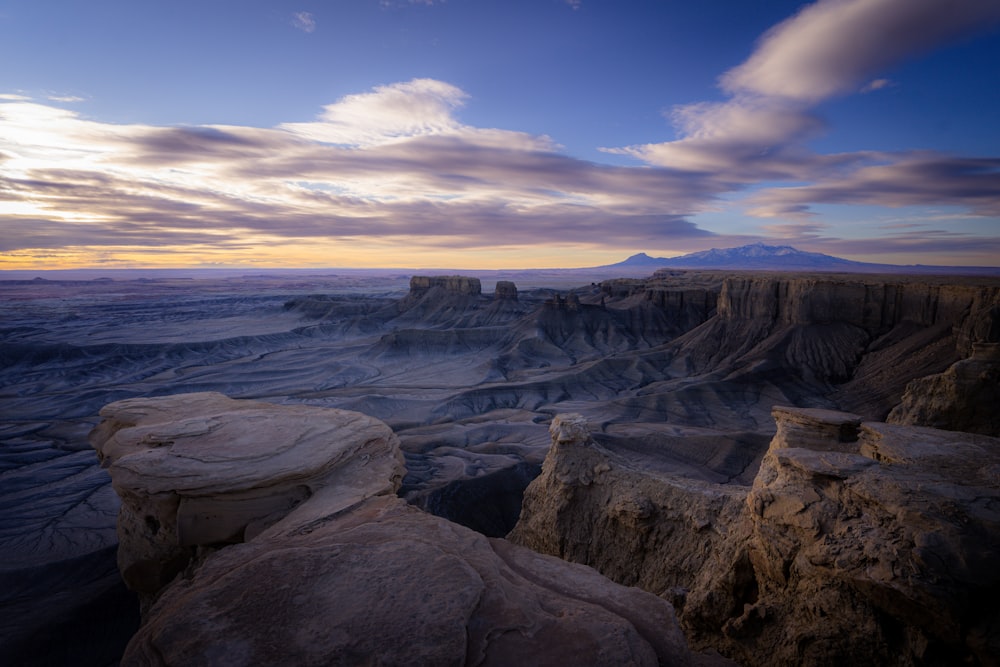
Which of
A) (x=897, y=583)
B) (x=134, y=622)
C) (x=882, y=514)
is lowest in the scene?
(x=134, y=622)

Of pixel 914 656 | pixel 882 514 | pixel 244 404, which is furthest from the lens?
pixel 244 404

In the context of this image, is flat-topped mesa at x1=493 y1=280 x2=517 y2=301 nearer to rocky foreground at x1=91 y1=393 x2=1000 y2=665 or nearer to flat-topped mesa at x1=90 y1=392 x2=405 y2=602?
flat-topped mesa at x1=90 y1=392 x2=405 y2=602

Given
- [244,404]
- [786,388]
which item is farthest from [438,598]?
[786,388]

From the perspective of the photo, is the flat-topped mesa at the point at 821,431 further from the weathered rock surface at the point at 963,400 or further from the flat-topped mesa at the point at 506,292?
the flat-topped mesa at the point at 506,292

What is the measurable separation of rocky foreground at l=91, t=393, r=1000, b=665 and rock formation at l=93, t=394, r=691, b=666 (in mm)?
21

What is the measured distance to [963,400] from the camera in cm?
1606

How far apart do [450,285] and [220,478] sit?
80.7 m

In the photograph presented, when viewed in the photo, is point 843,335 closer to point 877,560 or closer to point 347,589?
point 877,560

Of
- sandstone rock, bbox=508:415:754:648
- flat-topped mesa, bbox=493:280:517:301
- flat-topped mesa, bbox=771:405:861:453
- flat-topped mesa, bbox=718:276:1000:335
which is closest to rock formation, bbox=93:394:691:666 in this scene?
sandstone rock, bbox=508:415:754:648

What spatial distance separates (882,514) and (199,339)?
8127 cm

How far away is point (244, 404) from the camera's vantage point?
48.7 feet

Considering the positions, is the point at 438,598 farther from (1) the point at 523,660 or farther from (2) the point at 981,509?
(2) the point at 981,509

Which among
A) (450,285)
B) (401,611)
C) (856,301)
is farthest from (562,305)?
(401,611)

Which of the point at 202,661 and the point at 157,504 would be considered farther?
the point at 157,504
